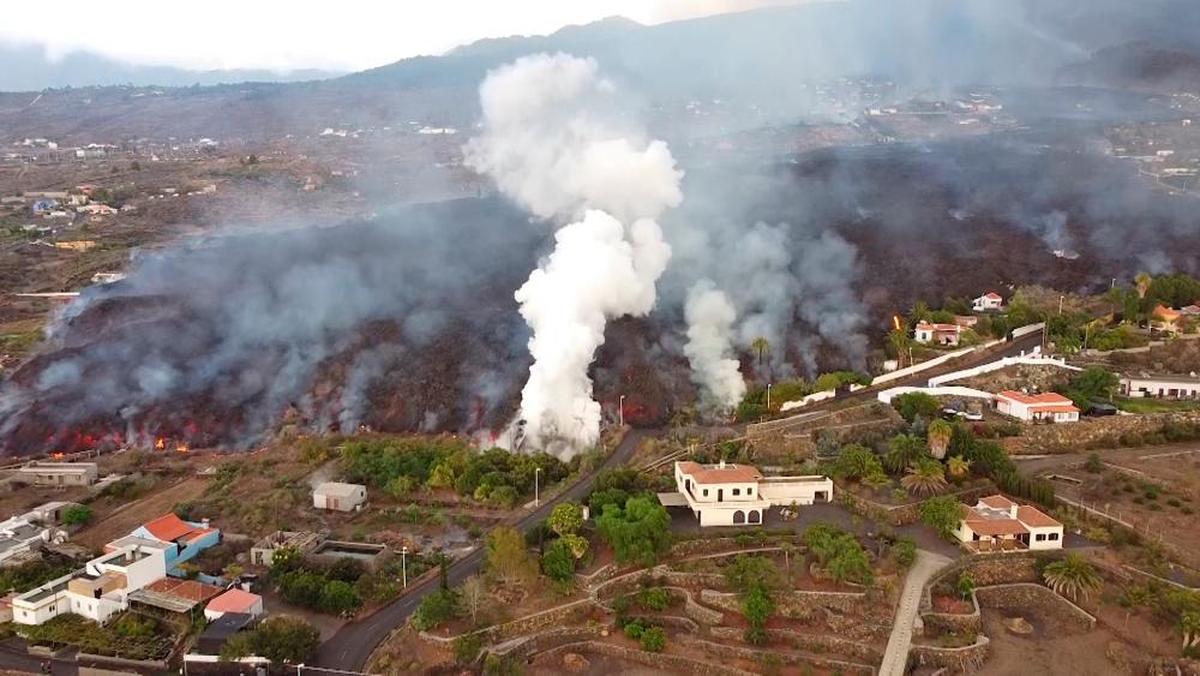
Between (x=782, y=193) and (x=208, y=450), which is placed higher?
(x=782, y=193)

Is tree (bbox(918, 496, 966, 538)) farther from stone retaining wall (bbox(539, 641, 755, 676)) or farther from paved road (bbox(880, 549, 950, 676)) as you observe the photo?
stone retaining wall (bbox(539, 641, 755, 676))

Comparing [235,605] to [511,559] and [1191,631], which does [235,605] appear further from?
[1191,631]

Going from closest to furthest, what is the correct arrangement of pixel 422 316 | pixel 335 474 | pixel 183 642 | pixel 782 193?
1. pixel 183 642
2. pixel 335 474
3. pixel 422 316
4. pixel 782 193

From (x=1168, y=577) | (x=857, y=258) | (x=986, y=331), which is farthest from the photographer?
(x=857, y=258)

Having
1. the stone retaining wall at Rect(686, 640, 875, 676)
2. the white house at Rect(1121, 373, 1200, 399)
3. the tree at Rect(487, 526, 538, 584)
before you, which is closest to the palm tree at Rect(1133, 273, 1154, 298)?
the white house at Rect(1121, 373, 1200, 399)

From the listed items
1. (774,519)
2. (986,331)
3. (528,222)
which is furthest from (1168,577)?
(528,222)

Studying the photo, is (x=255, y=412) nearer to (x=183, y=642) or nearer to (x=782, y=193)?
(x=183, y=642)
